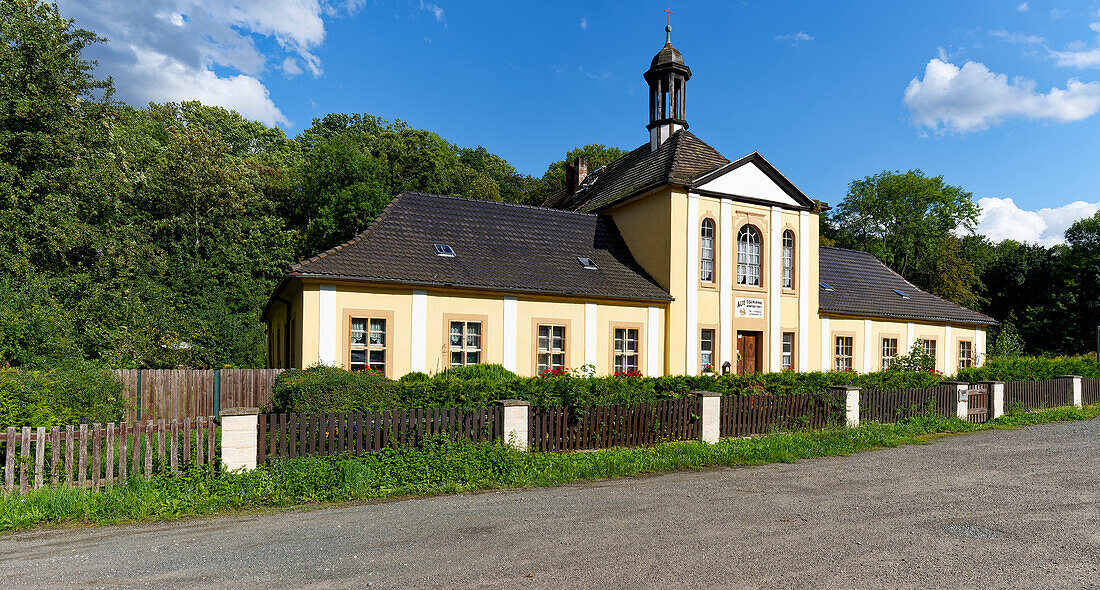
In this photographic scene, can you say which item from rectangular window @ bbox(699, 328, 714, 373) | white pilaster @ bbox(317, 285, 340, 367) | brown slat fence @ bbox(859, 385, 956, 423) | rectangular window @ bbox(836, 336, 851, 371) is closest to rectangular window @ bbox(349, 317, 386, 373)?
white pilaster @ bbox(317, 285, 340, 367)

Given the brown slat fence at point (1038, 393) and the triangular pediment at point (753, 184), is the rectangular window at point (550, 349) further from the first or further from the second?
the brown slat fence at point (1038, 393)

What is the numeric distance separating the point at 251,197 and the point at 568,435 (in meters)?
31.5

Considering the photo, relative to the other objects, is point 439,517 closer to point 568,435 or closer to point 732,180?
point 568,435

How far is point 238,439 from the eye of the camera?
8352 millimetres

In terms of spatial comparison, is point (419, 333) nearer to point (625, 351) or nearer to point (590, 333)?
point (590, 333)

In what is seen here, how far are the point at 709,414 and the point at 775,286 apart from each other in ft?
34.5

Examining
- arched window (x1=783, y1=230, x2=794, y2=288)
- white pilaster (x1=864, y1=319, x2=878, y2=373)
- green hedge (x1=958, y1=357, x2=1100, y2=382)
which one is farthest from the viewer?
white pilaster (x1=864, y1=319, x2=878, y2=373)

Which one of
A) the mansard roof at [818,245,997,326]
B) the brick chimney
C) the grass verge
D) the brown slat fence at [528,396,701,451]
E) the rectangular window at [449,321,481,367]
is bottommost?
the grass verge

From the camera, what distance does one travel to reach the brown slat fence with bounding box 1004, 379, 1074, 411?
16859 mm

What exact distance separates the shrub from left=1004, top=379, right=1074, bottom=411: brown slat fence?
51.9ft

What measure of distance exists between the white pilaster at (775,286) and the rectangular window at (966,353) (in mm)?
10723

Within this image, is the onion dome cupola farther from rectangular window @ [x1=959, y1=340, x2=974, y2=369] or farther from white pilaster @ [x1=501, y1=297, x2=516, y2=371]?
rectangular window @ [x1=959, y1=340, x2=974, y2=369]

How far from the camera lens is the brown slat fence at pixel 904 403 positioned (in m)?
13.9

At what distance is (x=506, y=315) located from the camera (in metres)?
17.2
